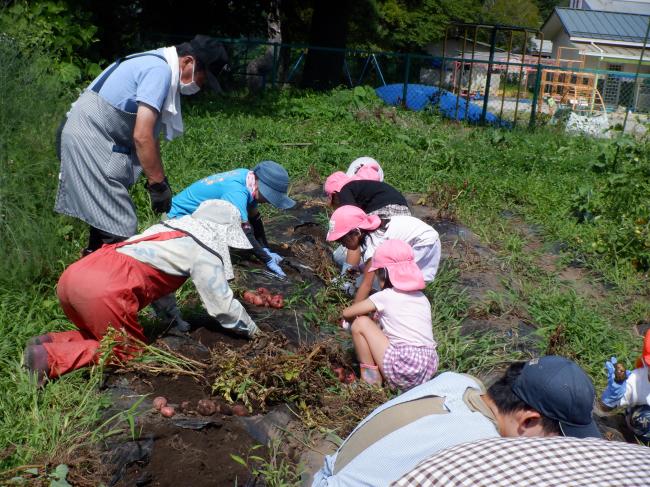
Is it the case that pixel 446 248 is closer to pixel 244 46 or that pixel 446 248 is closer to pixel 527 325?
pixel 527 325

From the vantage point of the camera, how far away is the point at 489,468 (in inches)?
59.9

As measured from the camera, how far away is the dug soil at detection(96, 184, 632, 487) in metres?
3.13

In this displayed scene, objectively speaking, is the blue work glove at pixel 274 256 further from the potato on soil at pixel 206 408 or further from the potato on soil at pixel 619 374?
the potato on soil at pixel 619 374

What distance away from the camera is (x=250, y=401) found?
3604 millimetres

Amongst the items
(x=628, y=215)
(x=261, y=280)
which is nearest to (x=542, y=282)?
(x=628, y=215)

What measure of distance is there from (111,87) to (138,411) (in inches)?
68.2

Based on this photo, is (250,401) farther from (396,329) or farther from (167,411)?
(396,329)

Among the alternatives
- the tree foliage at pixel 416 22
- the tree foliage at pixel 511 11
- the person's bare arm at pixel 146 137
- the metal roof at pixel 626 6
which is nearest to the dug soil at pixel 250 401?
the person's bare arm at pixel 146 137

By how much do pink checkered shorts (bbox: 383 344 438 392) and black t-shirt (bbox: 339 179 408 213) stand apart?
1794 mm

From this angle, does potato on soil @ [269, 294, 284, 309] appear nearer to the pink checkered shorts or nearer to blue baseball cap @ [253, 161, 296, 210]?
blue baseball cap @ [253, 161, 296, 210]

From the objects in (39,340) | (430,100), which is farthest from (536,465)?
(430,100)

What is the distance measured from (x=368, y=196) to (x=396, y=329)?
1.81 meters

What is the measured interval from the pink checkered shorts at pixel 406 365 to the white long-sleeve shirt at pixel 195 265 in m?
0.82

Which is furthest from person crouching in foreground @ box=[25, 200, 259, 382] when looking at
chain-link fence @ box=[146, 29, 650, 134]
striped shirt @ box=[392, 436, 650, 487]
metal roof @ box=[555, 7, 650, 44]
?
metal roof @ box=[555, 7, 650, 44]
